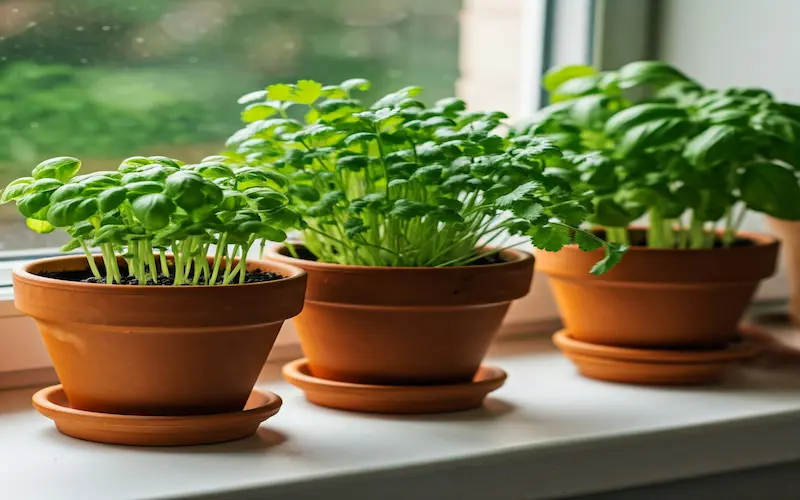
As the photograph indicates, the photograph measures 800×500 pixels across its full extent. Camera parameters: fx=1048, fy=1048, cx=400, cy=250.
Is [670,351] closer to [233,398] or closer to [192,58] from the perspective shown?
[233,398]

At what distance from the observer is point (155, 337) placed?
36.3 inches

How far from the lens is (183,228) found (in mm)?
888

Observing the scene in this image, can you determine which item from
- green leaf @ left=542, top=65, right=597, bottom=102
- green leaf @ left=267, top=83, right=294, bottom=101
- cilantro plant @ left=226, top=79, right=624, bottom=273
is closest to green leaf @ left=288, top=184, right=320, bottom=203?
cilantro plant @ left=226, top=79, right=624, bottom=273

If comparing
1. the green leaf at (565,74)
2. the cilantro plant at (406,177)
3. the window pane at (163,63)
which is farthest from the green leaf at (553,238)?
the window pane at (163,63)

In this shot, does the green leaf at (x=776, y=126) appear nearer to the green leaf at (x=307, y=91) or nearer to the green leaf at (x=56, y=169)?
the green leaf at (x=307, y=91)

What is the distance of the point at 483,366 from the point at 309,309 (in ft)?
0.78

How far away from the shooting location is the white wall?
5.09 feet

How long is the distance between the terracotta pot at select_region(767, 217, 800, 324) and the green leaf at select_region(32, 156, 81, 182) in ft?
3.35

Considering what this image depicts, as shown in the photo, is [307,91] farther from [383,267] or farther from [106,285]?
[106,285]

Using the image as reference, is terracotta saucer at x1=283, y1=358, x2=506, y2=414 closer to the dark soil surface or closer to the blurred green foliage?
the dark soil surface

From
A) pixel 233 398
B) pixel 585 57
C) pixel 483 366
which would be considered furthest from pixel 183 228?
pixel 585 57

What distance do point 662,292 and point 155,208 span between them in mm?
663

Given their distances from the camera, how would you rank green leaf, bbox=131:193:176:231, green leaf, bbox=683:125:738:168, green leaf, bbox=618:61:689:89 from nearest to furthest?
green leaf, bbox=131:193:176:231, green leaf, bbox=683:125:738:168, green leaf, bbox=618:61:689:89

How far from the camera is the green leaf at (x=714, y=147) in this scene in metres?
1.18
